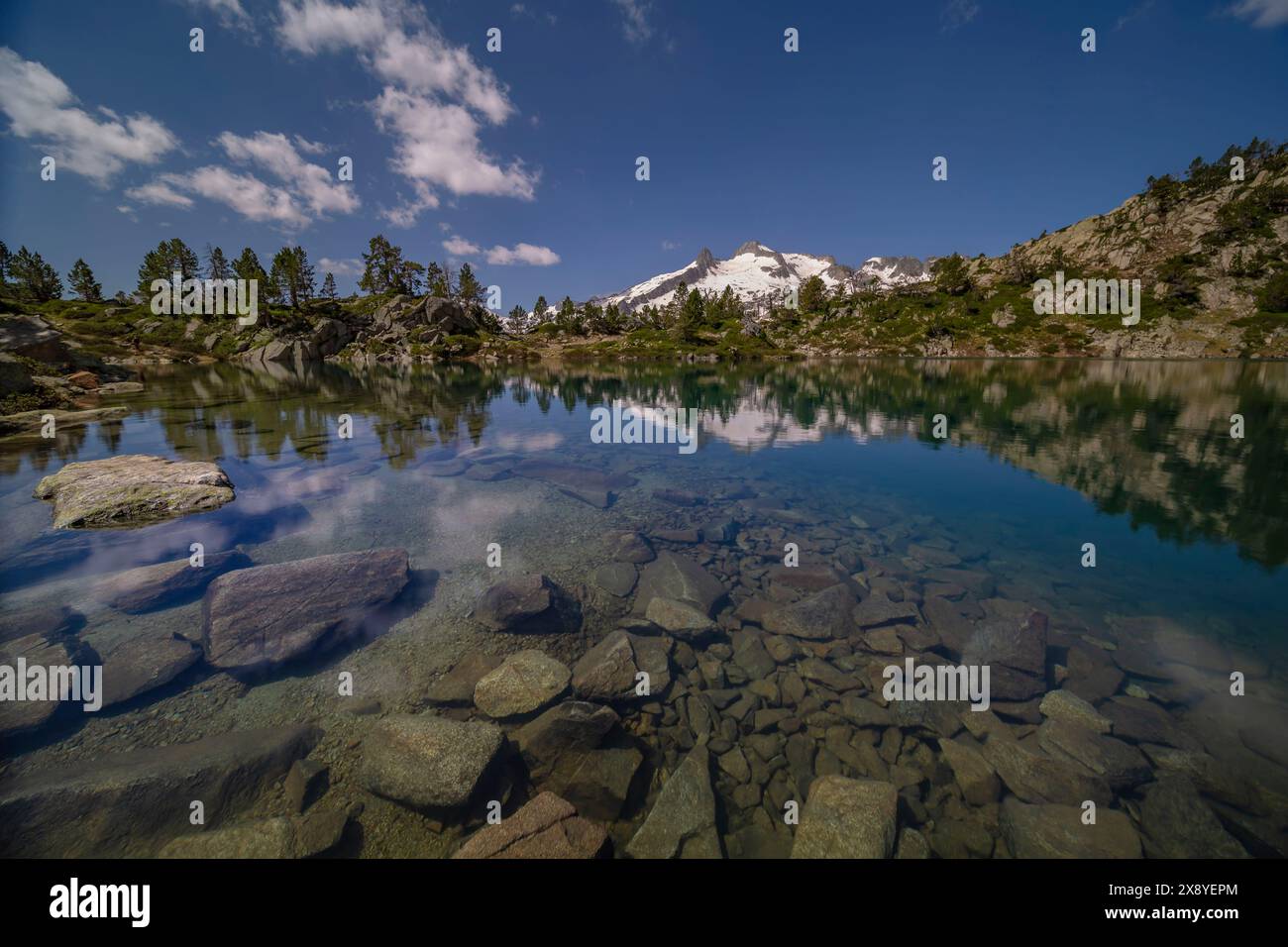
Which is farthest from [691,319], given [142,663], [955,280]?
[142,663]

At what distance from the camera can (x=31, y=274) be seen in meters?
146

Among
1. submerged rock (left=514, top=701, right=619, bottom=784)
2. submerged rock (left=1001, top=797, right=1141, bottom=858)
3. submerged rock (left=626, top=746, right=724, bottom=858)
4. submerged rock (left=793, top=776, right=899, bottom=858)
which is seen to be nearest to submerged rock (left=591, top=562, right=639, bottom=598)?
submerged rock (left=514, top=701, right=619, bottom=784)

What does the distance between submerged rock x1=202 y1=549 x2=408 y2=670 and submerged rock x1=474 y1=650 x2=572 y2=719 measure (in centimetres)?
446

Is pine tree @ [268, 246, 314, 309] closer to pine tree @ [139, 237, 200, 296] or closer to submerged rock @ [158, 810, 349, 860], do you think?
pine tree @ [139, 237, 200, 296]

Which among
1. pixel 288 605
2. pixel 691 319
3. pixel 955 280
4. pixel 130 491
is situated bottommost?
pixel 288 605

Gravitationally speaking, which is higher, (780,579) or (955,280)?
(955,280)

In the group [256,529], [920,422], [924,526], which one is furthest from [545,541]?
[920,422]

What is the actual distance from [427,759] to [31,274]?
254286 millimetres

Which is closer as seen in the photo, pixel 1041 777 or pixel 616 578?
pixel 1041 777

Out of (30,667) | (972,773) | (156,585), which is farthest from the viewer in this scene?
(156,585)

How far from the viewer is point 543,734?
795 cm

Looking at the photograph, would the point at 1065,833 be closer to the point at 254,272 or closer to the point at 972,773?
the point at 972,773
